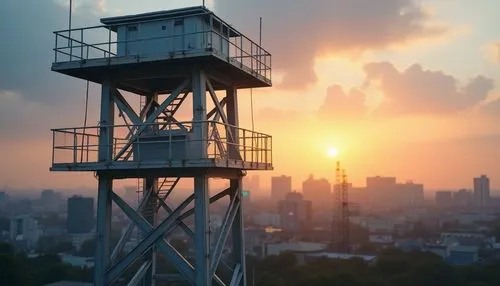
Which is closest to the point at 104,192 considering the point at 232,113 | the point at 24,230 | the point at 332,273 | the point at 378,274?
the point at 232,113

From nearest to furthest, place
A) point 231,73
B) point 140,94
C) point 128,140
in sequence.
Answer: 1. point 128,140
2. point 231,73
3. point 140,94

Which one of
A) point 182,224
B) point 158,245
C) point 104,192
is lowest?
point 158,245

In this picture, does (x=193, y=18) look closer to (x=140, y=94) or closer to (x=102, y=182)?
(x=140, y=94)

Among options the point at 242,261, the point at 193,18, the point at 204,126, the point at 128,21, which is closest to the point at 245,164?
the point at 204,126

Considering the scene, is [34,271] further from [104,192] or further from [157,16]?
[157,16]

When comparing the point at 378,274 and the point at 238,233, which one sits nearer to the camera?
the point at 238,233

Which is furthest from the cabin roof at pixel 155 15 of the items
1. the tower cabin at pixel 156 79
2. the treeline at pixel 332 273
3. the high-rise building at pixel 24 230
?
the high-rise building at pixel 24 230
